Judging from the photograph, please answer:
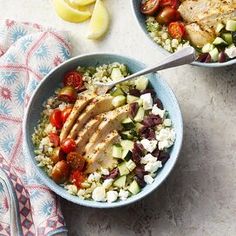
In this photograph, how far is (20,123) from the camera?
3518 millimetres

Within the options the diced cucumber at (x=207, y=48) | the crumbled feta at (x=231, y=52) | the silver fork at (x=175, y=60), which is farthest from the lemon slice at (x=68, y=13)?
the crumbled feta at (x=231, y=52)

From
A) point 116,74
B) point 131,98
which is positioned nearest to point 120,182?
point 131,98

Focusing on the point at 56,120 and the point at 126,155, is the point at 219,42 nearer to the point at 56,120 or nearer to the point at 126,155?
the point at 126,155

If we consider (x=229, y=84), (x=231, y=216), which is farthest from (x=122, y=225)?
(x=229, y=84)

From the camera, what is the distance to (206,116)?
3.52 m

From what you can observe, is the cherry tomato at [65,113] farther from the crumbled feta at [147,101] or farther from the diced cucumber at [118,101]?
the crumbled feta at [147,101]

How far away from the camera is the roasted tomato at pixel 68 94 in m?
3.40

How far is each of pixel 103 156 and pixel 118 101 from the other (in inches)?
9.5

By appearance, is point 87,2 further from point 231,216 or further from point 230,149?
point 231,216

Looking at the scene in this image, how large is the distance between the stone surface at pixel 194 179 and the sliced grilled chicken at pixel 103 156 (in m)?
0.23

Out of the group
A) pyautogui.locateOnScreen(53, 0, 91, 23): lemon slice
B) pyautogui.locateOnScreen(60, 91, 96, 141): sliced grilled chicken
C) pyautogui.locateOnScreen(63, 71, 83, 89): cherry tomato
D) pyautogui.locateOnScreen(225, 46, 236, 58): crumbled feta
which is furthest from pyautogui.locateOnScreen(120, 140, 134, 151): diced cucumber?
pyautogui.locateOnScreen(53, 0, 91, 23): lemon slice

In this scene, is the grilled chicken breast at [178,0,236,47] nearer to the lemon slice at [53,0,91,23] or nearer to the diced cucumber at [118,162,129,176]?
the lemon slice at [53,0,91,23]

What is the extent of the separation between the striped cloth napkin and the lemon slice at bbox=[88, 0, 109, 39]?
0.12 meters

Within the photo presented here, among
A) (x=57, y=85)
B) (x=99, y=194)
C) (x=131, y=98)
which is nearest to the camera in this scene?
(x=99, y=194)
